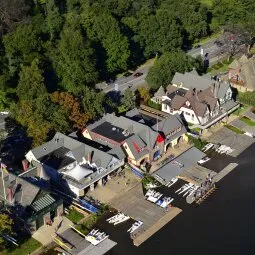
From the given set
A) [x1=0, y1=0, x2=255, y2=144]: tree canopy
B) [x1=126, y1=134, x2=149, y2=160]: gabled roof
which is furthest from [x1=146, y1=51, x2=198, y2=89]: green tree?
[x1=126, y1=134, x2=149, y2=160]: gabled roof

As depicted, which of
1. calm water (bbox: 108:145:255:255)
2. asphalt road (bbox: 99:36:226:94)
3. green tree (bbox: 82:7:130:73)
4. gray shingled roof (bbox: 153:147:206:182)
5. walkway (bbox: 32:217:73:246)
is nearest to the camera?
calm water (bbox: 108:145:255:255)

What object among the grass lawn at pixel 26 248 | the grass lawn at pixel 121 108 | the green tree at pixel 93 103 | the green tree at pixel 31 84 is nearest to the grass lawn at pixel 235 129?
the grass lawn at pixel 121 108

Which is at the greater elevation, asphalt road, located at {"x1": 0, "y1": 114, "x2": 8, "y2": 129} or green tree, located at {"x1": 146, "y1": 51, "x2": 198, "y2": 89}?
green tree, located at {"x1": 146, "y1": 51, "x2": 198, "y2": 89}

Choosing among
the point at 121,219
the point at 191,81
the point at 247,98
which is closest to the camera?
the point at 121,219

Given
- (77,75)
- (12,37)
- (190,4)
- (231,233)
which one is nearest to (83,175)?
(231,233)

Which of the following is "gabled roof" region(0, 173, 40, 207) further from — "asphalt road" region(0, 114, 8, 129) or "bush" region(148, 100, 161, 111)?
"bush" region(148, 100, 161, 111)

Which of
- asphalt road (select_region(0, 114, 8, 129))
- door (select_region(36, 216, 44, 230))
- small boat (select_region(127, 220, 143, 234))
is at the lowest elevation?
small boat (select_region(127, 220, 143, 234))

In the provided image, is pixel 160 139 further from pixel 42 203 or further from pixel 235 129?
pixel 42 203

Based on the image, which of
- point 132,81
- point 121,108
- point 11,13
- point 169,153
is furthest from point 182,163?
point 11,13

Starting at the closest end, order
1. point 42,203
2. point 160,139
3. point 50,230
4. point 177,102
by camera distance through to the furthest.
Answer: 1. point 42,203
2. point 50,230
3. point 160,139
4. point 177,102
